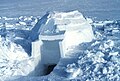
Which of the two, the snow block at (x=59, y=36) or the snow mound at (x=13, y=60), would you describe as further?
the snow block at (x=59, y=36)

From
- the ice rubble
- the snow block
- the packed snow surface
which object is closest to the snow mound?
the packed snow surface

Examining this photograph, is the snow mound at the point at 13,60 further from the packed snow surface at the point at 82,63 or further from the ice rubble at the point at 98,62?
the ice rubble at the point at 98,62

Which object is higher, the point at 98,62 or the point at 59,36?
the point at 59,36

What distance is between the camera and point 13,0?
85.6 ft

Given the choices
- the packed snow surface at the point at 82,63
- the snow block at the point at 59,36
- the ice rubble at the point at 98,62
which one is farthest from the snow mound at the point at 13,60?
the ice rubble at the point at 98,62

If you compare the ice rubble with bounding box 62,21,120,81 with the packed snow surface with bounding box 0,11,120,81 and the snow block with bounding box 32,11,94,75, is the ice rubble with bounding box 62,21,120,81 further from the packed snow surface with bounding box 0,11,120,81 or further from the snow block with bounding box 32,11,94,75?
the snow block with bounding box 32,11,94,75

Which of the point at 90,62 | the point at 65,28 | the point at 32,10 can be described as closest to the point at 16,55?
the point at 65,28

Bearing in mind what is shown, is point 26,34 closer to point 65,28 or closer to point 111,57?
point 65,28

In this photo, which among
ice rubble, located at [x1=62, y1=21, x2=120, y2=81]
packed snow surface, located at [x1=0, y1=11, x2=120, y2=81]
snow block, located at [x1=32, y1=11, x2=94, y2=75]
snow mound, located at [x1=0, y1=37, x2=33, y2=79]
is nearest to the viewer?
ice rubble, located at [x1=62, y1=21, x2=120, y2=81]

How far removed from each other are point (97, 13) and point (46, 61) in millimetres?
9375

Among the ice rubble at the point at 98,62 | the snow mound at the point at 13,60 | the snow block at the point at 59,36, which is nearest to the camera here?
the ice rubble at the point at 98,62

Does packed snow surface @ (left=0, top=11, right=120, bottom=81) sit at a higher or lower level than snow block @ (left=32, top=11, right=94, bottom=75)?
lower

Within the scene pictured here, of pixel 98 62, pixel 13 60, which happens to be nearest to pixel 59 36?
pixel 13 60

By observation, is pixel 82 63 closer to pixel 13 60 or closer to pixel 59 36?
pixel 59 36
